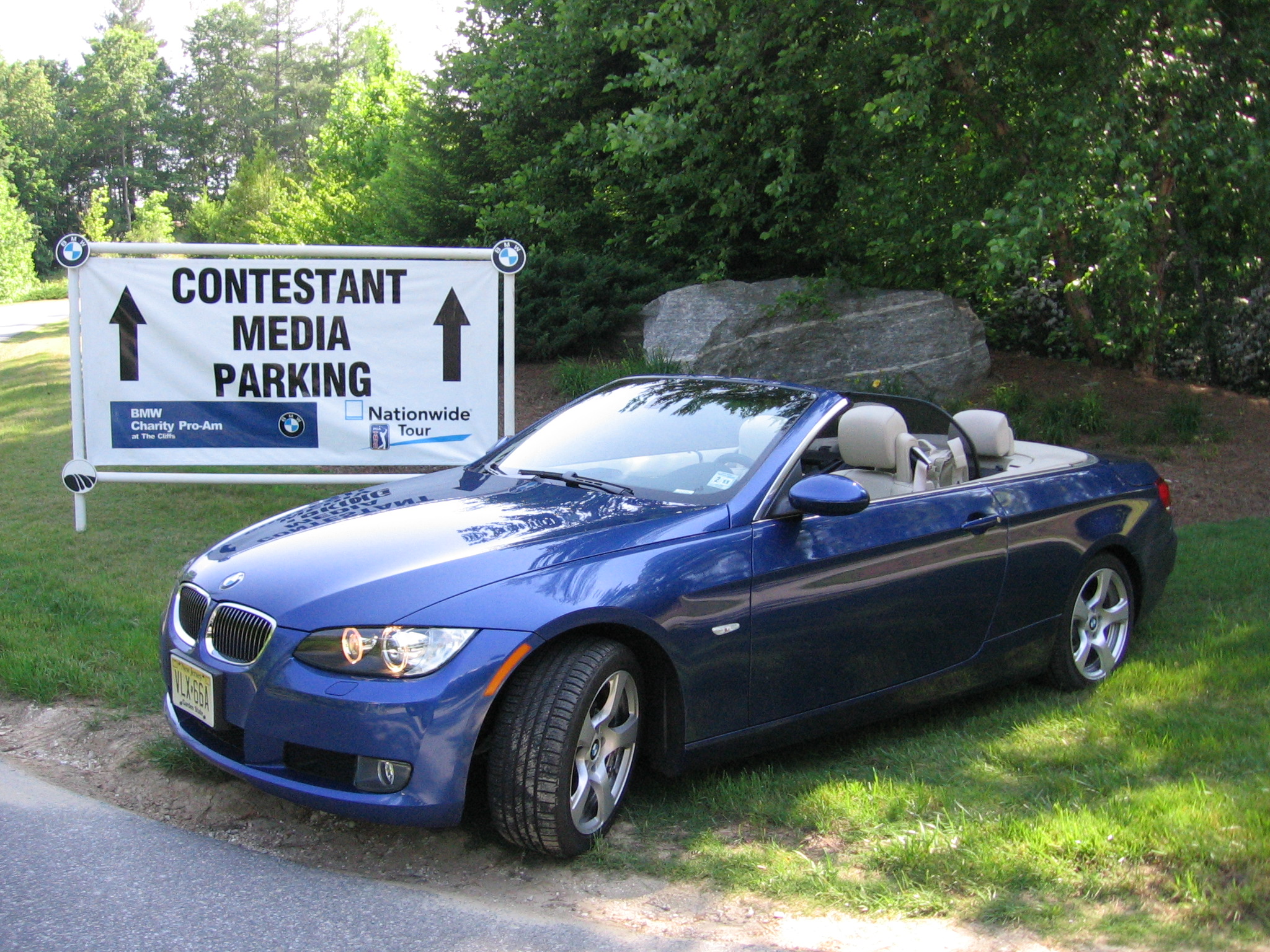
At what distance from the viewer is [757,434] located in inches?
187

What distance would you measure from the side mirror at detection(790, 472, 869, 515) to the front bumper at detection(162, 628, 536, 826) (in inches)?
47.7

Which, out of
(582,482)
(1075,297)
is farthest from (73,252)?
(1075,297)

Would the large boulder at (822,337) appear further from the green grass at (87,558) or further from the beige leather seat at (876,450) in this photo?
the beige leather seat at (876,450)

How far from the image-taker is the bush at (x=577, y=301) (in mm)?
12484

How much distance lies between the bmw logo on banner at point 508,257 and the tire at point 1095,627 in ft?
14.7

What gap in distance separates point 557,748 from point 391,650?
570mm

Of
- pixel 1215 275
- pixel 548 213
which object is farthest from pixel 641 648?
pixel 548 213

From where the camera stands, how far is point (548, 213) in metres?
14.1

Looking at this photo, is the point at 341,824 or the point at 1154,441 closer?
the point at 341,824

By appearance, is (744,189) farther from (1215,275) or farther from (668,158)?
(1215,275)

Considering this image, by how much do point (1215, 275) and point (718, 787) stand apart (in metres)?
9.38

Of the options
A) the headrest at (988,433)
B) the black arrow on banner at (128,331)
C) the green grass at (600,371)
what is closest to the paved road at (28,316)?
the green grass at (600,371)

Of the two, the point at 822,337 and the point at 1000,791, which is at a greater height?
the point at 822,337

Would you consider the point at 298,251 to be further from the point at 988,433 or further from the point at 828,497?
the point at 828,497
